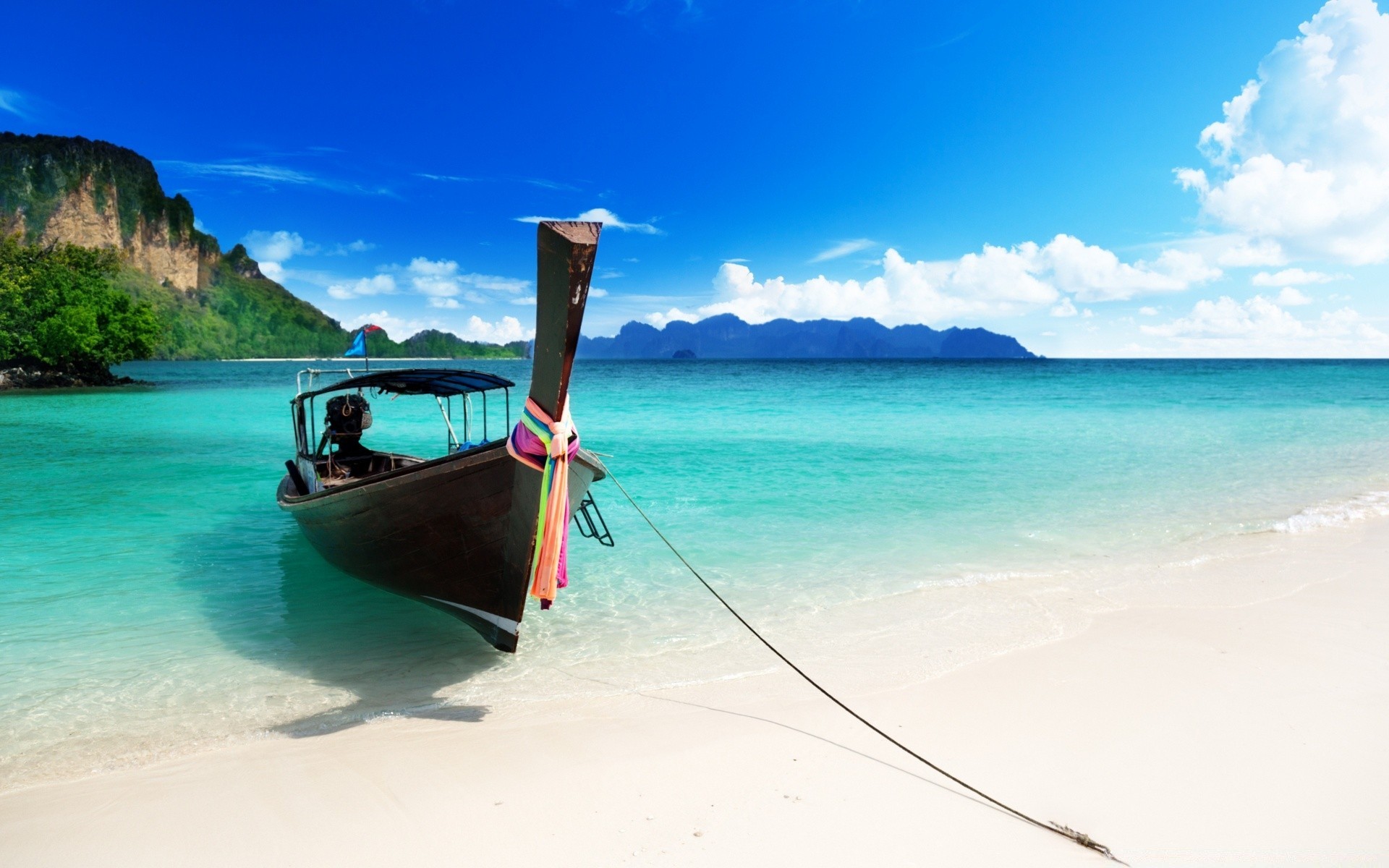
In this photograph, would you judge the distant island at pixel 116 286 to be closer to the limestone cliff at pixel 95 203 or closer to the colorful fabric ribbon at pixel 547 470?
the limestone cliff at pixel 95 203

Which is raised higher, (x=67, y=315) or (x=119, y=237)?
(x=119, y=237)

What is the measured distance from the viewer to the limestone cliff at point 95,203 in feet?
345

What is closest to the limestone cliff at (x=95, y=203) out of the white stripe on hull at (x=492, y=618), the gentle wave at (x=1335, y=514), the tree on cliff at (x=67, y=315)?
the tree on cliff at (x=67, y=315)

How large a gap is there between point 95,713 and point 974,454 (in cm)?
1651

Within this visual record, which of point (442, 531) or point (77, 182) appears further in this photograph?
point (77, 182)

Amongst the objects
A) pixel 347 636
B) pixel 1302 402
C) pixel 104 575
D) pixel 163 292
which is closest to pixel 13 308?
pixel 104 575

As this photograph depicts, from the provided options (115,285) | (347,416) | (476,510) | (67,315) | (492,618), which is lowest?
(492,618)

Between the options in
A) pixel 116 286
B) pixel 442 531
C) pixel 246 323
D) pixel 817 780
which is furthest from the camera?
pixel 246 323

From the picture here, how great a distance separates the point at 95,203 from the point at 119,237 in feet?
18.8

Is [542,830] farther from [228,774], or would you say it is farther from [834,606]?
[834,606]

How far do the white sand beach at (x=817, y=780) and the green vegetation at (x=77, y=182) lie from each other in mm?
129304

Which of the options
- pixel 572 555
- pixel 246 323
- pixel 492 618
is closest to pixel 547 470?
pixel 492 618

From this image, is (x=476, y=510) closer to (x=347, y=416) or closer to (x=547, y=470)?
(x=547, y=470)

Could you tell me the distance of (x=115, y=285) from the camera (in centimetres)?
9850
